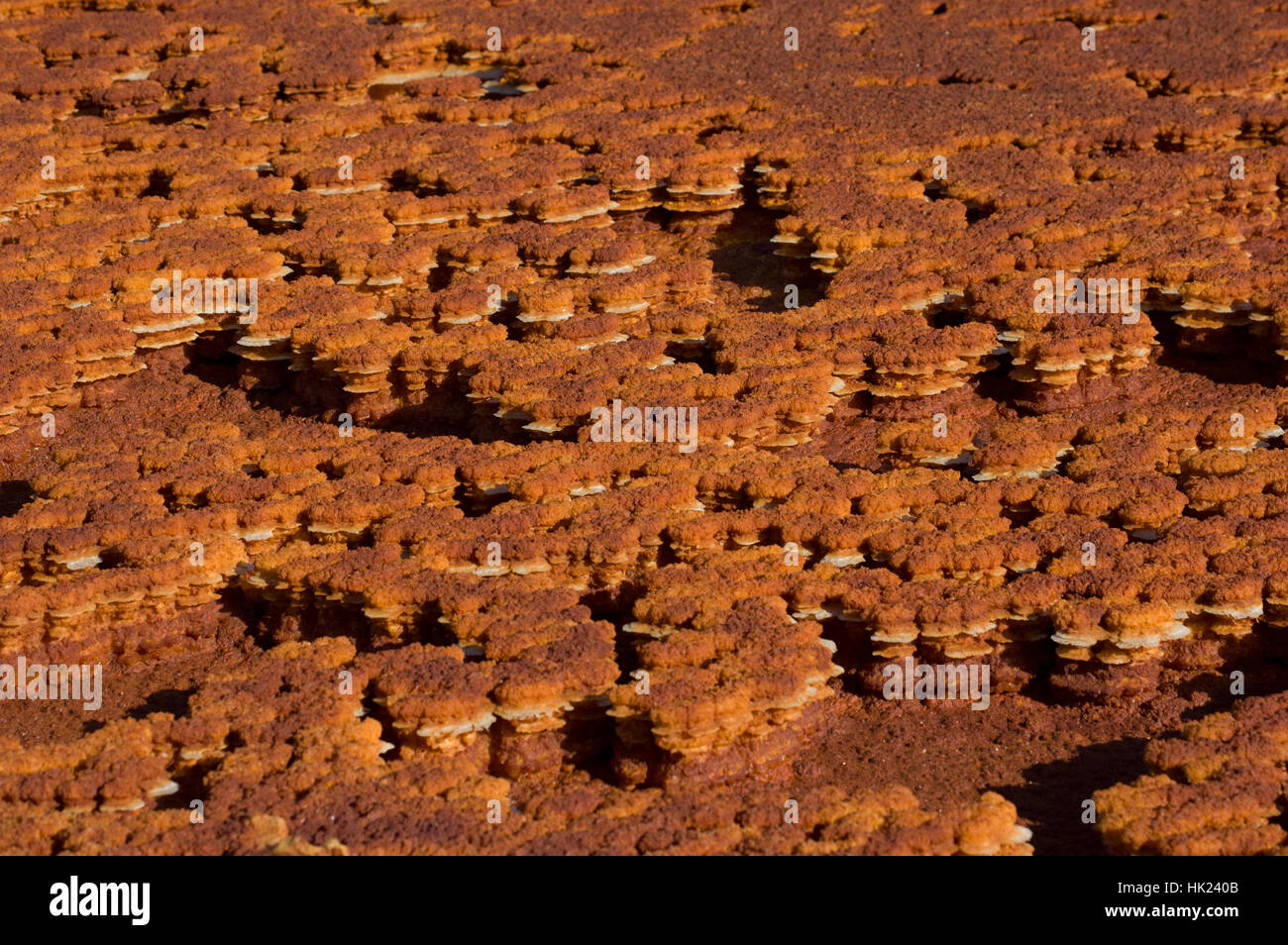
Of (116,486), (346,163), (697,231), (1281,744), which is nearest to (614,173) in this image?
(697,231)


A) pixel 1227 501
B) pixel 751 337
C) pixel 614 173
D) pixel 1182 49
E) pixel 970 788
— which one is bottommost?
pixel 970 788

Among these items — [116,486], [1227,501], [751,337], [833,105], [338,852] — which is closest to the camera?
[338,852]

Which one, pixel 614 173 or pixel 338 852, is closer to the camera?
pixel 338 852

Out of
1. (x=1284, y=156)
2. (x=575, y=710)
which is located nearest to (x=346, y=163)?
(x=575, y=710)

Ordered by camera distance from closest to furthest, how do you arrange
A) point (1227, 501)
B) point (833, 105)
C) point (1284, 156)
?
1. point (1227, 501)
2. point (1284, 156)
3. point (833, 105)

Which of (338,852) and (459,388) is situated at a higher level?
(459,388)

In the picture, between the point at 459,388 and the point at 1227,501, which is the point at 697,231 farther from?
the point at 1227,501
